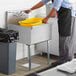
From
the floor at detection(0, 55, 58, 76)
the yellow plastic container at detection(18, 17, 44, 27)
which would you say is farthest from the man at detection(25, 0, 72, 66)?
the floor at detection(0, 55, 58, 76)

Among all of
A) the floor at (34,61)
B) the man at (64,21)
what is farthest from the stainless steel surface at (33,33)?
the floor at (34,61)

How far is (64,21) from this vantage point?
393cm

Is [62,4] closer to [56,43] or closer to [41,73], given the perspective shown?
[56,43]

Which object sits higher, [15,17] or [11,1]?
[11,1]

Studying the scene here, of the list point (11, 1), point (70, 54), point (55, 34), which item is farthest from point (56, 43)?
point (11, 1)

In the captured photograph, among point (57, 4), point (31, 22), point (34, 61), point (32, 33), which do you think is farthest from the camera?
point (34, 61)

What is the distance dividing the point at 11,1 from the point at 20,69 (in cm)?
125

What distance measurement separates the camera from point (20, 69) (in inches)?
160

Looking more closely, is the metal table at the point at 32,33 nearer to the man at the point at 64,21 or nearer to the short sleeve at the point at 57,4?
the man at the point at 64,21

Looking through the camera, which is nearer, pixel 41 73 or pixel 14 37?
pixel 41 73

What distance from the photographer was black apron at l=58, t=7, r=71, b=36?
12.8 ft

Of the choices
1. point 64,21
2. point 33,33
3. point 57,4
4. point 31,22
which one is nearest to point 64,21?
point 64,21

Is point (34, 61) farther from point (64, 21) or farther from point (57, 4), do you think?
point (57, 4)

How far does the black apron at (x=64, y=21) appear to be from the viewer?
3906mm
